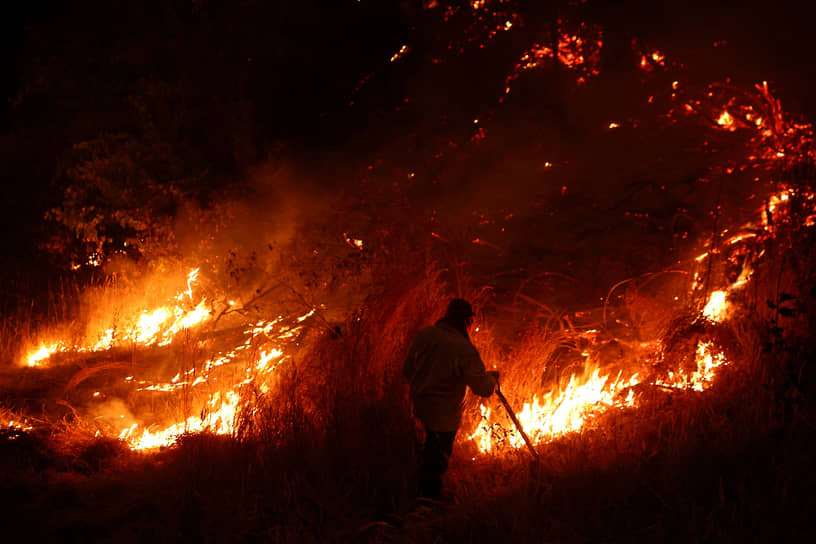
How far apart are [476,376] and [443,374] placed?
0.94 feet

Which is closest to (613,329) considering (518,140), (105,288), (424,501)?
(518,140)

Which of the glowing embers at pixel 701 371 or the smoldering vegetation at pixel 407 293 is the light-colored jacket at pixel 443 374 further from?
the glowing embers at pixel 701 371

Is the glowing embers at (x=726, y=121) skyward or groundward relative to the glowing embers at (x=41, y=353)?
groundward

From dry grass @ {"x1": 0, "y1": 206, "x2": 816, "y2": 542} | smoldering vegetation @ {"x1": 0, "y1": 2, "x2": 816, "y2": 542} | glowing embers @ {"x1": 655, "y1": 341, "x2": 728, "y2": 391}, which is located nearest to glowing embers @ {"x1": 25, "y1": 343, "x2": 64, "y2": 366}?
smoldering vegetation @ {"x1": 0, "y1": 2, "x2": 816, "y2": 542}

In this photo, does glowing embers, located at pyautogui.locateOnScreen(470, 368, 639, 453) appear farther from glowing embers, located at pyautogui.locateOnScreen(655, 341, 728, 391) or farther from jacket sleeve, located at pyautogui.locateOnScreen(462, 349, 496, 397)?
jacket sleeve, located at pyautogui.locateOnScreen(462, 349, 496, 397)

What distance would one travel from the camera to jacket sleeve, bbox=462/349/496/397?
17.1ft

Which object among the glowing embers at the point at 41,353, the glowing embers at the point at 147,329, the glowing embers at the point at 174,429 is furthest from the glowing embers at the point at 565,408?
the glowing embers at the point at 41,353

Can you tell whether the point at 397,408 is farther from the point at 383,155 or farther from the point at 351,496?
the point at 383,155

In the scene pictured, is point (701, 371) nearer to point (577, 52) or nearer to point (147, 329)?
point (577, 52)

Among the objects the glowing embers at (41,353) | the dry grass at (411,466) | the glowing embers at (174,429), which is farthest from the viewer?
the glowing embers at (41,353)

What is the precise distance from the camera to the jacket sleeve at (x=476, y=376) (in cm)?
520

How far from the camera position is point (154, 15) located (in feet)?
40.2

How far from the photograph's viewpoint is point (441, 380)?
17.7 feet

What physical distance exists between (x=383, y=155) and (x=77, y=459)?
7.22 m
